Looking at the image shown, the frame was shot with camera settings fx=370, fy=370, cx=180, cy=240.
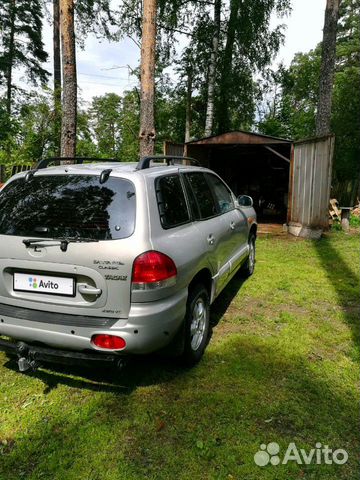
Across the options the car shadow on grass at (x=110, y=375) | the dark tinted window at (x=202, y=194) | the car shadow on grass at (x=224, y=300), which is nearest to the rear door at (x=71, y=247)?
the car shadow on grass at (x=110, y=375)

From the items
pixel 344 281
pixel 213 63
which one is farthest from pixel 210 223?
pixel 213 63

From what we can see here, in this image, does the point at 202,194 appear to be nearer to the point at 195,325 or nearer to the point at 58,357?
the point at 195,325

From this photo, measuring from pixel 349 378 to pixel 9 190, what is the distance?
3280mm

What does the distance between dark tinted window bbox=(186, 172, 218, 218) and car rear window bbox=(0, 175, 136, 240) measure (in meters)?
1.17

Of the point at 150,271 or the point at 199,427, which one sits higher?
the point at 150,271

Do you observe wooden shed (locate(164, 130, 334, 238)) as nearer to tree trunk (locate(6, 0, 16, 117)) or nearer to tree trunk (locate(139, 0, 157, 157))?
tree trunk (locate(139, 0, 157, 157))

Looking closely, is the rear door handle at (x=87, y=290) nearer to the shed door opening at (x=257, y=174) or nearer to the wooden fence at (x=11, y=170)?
the wooden fence at (x=11, y=170)

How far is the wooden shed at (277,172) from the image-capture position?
9.20m

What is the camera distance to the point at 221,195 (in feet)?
15.3

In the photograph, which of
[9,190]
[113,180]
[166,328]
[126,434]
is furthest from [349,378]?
[9,190]

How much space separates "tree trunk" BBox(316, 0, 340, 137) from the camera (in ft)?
36.8

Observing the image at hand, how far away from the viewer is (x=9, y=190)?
3035mm

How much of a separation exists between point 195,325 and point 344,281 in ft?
11.9

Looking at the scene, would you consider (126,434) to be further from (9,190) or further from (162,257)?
(9,190)
